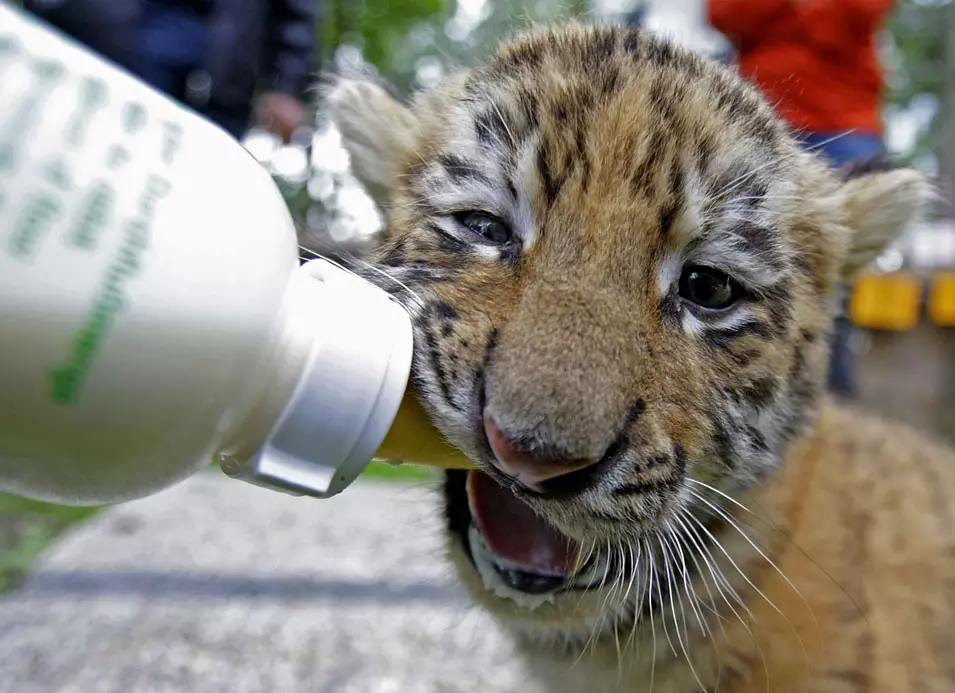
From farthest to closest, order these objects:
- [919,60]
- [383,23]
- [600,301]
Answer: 1. [919,60]
2. [383,23]
3. [600,301]

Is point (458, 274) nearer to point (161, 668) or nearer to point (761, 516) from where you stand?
point (761, 516)

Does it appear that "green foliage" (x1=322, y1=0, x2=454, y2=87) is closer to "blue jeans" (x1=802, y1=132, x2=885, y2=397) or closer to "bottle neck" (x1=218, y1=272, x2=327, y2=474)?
"blue jeans" (x1=802, y1=132, x2=885, y2=397)

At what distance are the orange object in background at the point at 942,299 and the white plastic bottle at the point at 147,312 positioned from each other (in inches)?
317

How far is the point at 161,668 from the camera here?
9.23 ft

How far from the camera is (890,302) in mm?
8312

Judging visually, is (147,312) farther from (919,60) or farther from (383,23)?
→ (919,60)

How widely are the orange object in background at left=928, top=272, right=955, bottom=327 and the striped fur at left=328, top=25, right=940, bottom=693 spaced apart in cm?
623

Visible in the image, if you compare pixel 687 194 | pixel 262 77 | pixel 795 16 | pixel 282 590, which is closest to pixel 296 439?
pixel 687 194

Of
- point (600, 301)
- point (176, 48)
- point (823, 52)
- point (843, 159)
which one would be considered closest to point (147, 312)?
point (600, 301)

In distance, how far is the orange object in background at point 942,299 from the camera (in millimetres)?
8023

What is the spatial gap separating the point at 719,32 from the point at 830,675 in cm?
374

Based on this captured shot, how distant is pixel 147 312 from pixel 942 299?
8.50m

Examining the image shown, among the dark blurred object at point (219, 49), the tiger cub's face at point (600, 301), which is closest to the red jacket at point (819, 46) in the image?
the dark blurred object at point (219, 49)

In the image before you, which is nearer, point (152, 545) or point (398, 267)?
point (398, 267)
